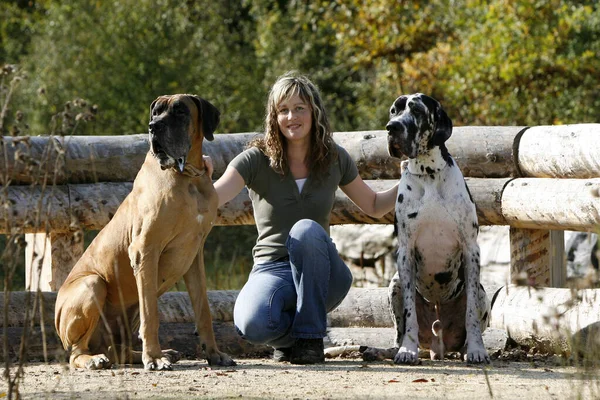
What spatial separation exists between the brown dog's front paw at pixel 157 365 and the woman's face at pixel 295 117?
1.40 meters

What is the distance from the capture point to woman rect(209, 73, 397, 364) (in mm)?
4926

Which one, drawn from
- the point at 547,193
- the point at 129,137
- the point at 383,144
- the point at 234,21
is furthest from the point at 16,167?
the point at 234,21

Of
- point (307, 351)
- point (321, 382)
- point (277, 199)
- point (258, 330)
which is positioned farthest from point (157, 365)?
point (277, 199)

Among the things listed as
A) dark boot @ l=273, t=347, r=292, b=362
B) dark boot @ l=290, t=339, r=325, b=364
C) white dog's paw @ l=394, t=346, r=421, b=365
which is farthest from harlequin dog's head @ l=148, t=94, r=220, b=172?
white dog's paw @ l=394, t=346, r=421, b=365

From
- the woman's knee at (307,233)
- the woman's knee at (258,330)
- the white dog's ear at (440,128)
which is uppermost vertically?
the white dog's ear at (440,128)

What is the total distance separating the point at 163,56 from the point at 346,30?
2917 mm

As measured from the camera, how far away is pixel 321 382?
438 cm

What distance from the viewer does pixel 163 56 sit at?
14148 millimetres

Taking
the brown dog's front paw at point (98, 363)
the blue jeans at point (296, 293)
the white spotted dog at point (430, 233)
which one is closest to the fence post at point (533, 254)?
the white spotted dog at point (430, 233)

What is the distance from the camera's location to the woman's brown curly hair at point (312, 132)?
17.0 feet

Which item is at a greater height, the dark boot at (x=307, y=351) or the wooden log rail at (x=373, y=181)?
the wooden log rail at (x=373, y=181)

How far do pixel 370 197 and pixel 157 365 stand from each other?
63.1 inches

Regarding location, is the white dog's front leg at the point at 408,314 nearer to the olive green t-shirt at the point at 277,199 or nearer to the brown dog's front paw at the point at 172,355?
the olive green t-shirt at the point at 277,199

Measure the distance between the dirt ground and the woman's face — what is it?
127cm
